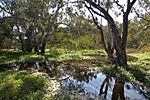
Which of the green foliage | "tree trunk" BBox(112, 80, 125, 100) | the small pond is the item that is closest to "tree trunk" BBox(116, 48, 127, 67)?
the small pond

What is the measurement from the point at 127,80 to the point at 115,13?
1118 centimetres

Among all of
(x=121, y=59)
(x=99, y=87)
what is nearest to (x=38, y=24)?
(x=121, y=59)

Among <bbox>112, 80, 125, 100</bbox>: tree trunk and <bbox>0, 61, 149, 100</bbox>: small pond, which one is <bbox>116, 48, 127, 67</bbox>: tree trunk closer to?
<bbox>0, 61, 149, 100</bbox>: small pond

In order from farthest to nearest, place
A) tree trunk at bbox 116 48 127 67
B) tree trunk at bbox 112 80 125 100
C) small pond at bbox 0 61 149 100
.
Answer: tree trunk at bbox 116 48 127 67, small pond at bbox 0 61 149 100, tree trunk at bbox 112 80 125 100

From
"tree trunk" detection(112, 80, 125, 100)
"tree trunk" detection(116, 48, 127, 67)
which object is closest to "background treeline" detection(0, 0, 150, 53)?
"tree trunk" detection(116, 48, 127, 67)

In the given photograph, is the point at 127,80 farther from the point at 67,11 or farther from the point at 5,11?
the point at 5,11

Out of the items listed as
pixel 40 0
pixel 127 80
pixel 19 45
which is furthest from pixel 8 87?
pixel 19 45

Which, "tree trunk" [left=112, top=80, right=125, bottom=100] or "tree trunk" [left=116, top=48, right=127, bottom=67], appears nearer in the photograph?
"tree trunk" [left=112, top=80, right=125, bottom=100]

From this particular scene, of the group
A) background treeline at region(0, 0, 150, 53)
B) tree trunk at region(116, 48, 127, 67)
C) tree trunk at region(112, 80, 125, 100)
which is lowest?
tree trunk at region(112, 80, 125, 100)

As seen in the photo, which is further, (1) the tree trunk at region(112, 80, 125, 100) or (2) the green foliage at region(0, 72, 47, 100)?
(1) the tree trunk at region(112, 80, 125, 100)

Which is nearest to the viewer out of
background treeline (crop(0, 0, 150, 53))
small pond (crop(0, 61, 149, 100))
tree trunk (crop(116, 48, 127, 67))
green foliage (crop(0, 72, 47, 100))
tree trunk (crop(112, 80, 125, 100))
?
green foliage (crop(0, 72, 47, 100))

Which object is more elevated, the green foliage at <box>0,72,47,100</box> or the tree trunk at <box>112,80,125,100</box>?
the green foliage at <box>0,72,47,100</box>

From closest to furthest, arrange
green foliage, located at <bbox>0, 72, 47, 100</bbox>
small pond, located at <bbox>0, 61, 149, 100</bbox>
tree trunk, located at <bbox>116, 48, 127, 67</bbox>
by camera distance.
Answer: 1. green foliage, located at <bbox>0, 72, 47, 100</bbox>
2. small pond, located at <bbox>0, 61, 149, 100</bbox>
3. tree trunk, located at <bbox>116, 48, 127, 67</bbox>

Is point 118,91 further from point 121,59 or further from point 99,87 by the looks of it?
point 121,59
